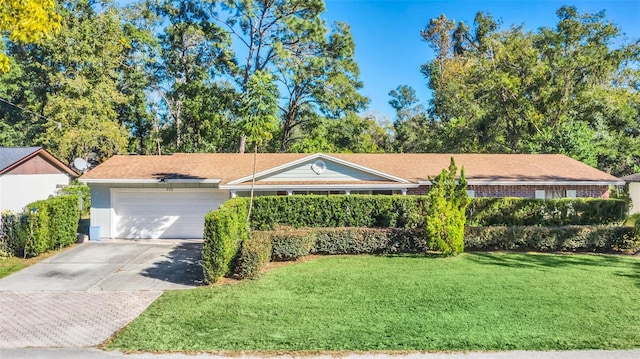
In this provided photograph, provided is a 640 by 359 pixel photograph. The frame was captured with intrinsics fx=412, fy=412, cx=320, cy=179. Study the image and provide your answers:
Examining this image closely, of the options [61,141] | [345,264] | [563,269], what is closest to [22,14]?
[345,264]

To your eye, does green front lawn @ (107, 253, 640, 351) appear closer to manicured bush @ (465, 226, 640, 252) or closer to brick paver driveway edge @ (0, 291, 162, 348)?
brick paver driveway edge @ (0, 291, 162, 348)

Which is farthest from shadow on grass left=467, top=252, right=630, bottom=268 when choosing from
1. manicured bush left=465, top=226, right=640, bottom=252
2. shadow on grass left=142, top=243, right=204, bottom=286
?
shadow on grass left=142, top=243, right=204, bottom=286

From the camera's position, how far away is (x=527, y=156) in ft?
75.2

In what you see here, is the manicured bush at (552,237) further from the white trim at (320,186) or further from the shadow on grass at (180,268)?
the shadow on grass at (180,268)

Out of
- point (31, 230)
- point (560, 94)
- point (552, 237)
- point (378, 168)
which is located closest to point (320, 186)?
point (378, 168)

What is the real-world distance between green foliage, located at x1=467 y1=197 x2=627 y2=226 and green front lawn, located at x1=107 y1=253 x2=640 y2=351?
3946 millimetres

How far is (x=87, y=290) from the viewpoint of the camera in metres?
10.3

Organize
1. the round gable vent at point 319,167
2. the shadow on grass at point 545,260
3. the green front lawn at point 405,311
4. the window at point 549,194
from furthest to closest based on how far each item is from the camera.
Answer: the window at point 549,194 → the round gable vent at point 319,167 → the shadow on grass at point 545,260 → the green front lawn at point 405,311

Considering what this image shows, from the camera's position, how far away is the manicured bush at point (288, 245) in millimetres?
13391

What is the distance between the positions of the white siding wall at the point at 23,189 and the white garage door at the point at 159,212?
17.4 feet

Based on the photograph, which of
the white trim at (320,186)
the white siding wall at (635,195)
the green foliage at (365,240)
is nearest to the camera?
the green foliage at (365,240)

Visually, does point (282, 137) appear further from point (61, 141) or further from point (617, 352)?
point (617, 352)

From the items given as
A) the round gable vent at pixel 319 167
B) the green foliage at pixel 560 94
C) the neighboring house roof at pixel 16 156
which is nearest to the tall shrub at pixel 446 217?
the round gable vent at pixel 319 167

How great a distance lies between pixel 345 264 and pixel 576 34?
85.6ft
